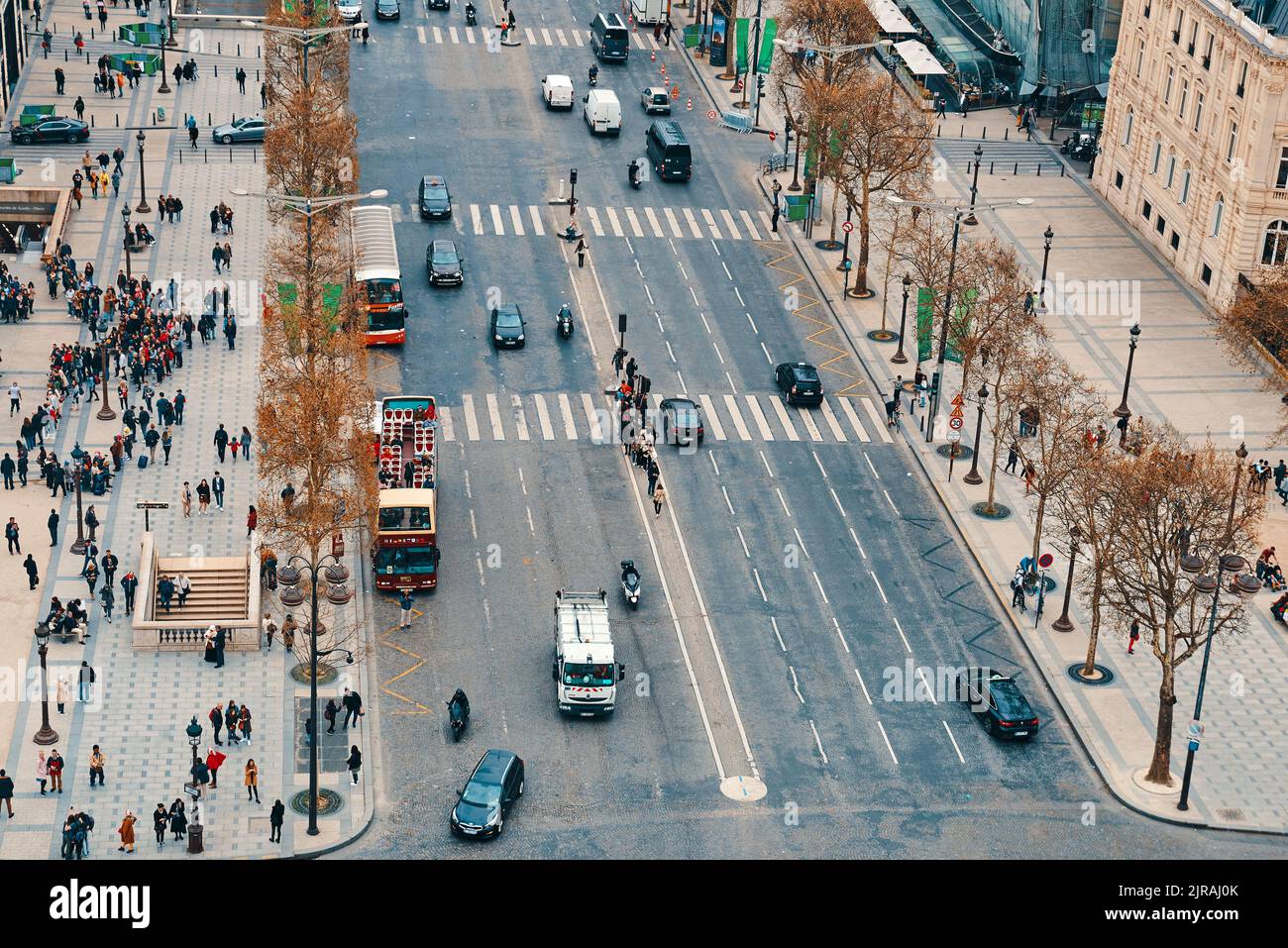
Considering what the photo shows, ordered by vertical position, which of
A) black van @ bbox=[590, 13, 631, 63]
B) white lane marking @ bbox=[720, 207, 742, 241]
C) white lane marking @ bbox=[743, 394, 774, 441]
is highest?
black van @ bbox=[590, 13, 631, 63]

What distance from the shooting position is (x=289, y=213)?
103875mm

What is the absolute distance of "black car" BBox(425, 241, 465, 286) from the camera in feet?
341

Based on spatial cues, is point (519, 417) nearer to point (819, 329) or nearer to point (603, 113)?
point (819, 329)

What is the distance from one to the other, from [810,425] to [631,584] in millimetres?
18654

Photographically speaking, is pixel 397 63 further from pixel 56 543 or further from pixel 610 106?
pixel 56 543

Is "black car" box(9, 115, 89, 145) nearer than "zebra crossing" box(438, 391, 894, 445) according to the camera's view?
No

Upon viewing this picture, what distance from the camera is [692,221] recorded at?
115062 mm

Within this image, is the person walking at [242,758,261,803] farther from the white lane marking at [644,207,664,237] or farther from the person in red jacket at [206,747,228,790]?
the white lane marking at [644,207,664,237]

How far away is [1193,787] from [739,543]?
21623 millimetres

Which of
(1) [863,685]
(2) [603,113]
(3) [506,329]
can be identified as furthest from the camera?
(2) [603,113]

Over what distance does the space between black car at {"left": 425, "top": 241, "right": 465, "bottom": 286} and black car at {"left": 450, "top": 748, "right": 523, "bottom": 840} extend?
43643mm

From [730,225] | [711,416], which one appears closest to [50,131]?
[730,225]

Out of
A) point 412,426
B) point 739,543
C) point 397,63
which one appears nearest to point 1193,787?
point 739,543

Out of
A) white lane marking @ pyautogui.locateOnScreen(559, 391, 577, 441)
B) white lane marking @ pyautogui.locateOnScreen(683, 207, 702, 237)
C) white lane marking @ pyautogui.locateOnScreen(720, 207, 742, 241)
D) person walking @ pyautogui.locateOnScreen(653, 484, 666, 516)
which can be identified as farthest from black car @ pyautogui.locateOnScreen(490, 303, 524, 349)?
white lane marking @ pyautogui.locateOnScreen(720, 207, 742, 241)
